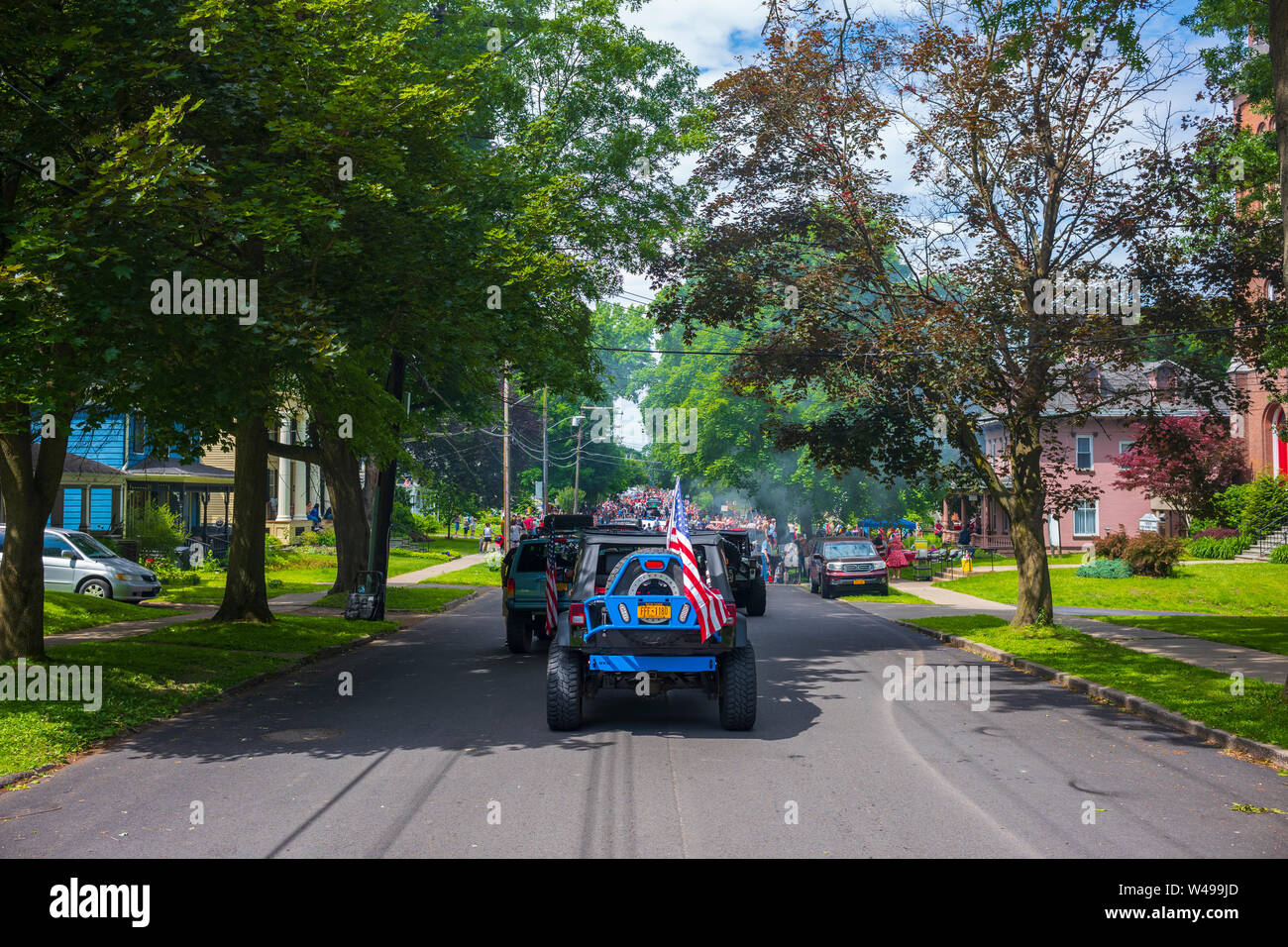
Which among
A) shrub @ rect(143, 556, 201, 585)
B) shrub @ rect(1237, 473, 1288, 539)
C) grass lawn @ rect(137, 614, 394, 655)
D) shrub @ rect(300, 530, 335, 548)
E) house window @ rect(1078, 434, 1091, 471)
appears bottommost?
grass lawn @ rect(137, 614, 394, 655)

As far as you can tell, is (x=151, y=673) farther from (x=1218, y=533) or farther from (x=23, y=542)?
(x=1218, y=533)

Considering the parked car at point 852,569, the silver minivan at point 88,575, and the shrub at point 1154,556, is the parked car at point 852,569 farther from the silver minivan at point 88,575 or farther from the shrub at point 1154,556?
the silver minivan at point 88,575

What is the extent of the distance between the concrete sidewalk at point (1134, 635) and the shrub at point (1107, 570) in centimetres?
377

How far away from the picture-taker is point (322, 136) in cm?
1230

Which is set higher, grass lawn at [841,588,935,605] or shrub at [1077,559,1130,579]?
shrub at [1077,559,1130,579]

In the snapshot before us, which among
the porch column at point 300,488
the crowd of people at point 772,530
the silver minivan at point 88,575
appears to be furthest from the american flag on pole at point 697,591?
the porch column at point 300,488

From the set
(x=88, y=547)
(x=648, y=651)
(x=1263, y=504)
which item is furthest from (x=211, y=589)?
(x=1263, y=504)

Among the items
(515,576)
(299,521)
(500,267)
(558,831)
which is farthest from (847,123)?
(299,521)

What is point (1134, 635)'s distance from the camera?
63.5ft

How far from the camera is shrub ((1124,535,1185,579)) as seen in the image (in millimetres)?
30016

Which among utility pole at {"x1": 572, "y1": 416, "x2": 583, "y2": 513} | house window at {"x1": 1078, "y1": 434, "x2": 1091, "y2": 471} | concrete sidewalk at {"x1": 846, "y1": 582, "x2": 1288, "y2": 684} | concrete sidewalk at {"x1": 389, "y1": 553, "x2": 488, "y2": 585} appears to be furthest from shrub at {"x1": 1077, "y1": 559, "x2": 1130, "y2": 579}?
utility pole at {"x1": 572, "y1": 416, "x2": 583, "y2": 513}

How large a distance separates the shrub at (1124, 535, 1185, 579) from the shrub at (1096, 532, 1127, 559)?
1.44m

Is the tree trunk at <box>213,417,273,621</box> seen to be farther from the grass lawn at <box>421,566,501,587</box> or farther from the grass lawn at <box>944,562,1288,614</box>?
the grass lawn at <box>944,562,1288,614</box>

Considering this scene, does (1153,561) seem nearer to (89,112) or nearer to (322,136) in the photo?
(322,136)
